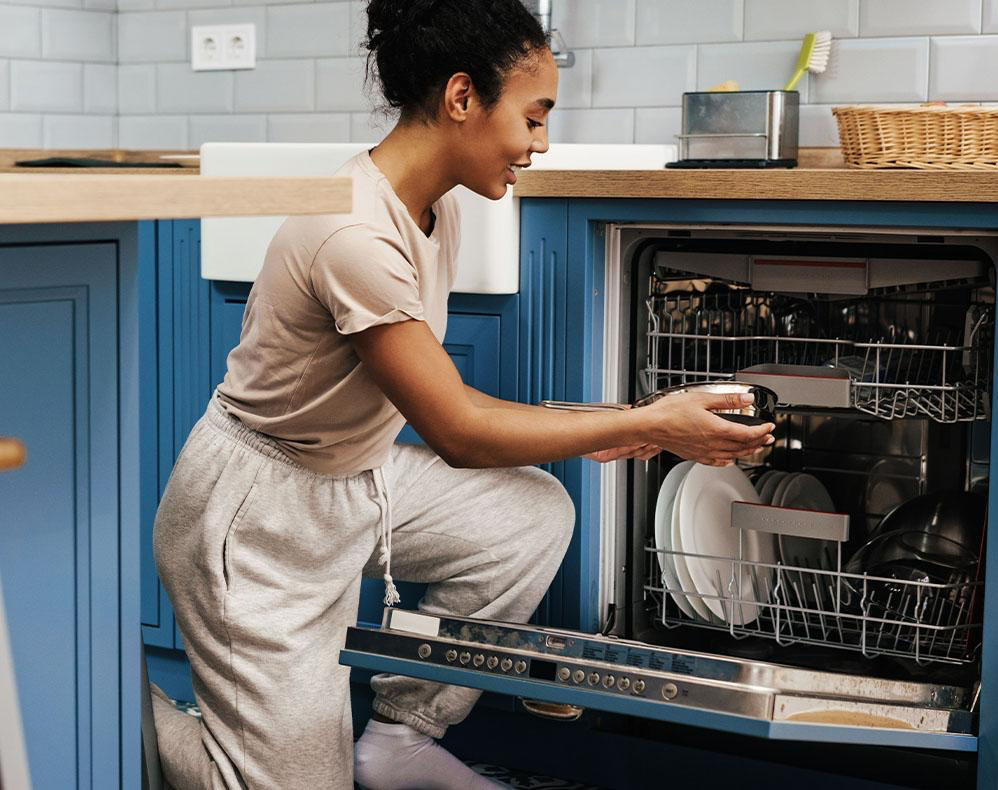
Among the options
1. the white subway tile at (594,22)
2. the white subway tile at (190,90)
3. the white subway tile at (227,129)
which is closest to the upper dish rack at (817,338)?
the white subway tile at (594,22)

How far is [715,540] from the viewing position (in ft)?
6.61

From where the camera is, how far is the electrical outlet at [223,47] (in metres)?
3.23

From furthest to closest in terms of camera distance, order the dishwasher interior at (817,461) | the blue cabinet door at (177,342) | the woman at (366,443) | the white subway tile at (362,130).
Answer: the white subway tile at (362,130), the blue cabinet door at (177,342), the dishwasher interior at (817,461), the woman at (366,443)

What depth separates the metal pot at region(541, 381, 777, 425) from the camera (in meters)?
1.72

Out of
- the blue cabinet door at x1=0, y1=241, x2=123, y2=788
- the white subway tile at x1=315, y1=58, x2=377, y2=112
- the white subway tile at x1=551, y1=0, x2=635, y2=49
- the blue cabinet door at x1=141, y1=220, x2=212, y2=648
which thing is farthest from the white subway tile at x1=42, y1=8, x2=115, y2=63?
the blue cabinet door at x1=0, y1=241, x2=123, y2=788

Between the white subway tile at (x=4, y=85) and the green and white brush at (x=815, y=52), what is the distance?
75.3 inches

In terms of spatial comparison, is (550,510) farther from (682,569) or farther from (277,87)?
(277,87)

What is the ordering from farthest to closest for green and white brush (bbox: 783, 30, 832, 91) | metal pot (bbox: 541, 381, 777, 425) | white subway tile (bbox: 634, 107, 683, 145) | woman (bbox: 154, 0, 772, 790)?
white subway tile (bbox: 634, 107, 683, 145) → green and white brush (bbox: 783, 30, 832, 91) → metal pot (bbox: 541, 381, 777, 425) → woman (bbox: 154, 0, 772, 790)

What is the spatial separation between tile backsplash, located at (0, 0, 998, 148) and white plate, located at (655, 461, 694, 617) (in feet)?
2.78

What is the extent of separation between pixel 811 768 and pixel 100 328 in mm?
1296

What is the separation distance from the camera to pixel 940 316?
6.75 feet

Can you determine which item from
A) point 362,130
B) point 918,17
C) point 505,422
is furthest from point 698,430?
point 362,130

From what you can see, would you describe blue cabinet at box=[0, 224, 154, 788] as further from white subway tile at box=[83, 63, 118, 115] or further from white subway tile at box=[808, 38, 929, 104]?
white subway tile at box=[83, 63, 118, 115]

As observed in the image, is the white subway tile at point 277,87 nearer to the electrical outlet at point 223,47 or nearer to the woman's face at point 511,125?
the electrical outlet at point 223,47
